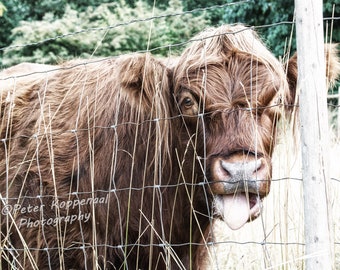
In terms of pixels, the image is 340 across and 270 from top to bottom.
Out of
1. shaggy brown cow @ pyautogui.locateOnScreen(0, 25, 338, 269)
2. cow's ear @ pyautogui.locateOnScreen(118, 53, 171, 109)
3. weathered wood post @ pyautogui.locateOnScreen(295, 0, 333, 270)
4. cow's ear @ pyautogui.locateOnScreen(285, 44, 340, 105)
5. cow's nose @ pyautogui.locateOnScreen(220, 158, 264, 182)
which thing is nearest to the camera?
weathered wood post @ pyautogui.locateOnScreen(295, 0, 333, 270)

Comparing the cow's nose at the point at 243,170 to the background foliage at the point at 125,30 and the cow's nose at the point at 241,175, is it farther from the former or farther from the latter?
the background foliage at the point at 125,30

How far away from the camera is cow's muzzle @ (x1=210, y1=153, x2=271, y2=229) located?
3373 mm

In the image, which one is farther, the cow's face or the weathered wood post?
the cow's face

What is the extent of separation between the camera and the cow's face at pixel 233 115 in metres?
3.44

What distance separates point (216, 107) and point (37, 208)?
1479 millimetres

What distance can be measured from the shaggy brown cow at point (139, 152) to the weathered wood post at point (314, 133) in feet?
1.79

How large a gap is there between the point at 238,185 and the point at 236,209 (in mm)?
170

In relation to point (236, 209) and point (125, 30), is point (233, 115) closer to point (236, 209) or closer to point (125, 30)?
point (236, 209)

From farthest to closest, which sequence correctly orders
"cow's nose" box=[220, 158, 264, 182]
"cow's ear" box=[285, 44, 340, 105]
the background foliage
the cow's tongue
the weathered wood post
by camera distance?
the background foliage → "cow's ear" box=[285, 44, 340, 105] → the cow's tongue → "cow's nose" box=[220, 158, 264, 182] → the weathered wood post

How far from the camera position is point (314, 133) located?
2.88 m

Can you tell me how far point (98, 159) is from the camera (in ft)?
14.1

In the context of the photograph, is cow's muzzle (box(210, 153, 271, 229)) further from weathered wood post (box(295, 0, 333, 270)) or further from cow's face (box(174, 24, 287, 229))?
weathered wood post (box(295, 0, 333, 270))

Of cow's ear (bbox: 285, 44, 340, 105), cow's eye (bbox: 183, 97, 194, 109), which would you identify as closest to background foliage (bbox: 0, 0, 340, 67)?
cow's ear (bbox: 285, 44, 340, 105)

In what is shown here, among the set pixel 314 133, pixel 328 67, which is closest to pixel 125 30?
pixel 328 67
